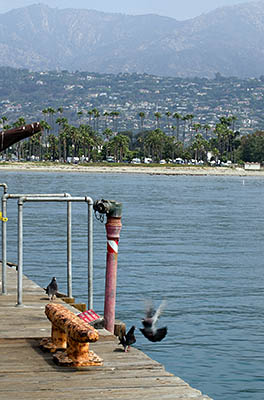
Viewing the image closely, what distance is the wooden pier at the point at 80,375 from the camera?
746cm

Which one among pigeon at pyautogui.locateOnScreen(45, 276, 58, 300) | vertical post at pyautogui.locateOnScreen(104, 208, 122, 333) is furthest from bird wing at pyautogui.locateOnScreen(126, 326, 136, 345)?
pigeon at pyautogui.locateOnScreen(45, 276, 58, 300)

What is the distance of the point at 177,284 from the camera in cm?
2388

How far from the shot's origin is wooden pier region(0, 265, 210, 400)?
294 inches

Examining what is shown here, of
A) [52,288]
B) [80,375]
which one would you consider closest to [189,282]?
[52,288]

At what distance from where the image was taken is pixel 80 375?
26.9 feet

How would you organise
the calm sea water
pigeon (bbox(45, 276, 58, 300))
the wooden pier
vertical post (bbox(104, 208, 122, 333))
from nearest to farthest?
the wooden pier < vertical post (bbox(104, 208, 122, 333)) < pigeon (bbox(45, 276, 58, 300)) < the calm sea water

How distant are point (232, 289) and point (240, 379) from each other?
9.94m

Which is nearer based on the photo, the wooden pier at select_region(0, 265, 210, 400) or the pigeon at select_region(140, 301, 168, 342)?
the wooden pier at select_region(0, 265, 210, 400)

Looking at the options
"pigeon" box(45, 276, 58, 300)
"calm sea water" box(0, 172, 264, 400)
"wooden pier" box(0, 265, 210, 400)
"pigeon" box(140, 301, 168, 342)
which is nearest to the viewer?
"wooden pier" box(0, 265, 210, 400)

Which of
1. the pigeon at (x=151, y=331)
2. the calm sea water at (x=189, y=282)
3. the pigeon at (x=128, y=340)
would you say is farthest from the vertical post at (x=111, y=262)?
the pigeon at (x=128, y=340)

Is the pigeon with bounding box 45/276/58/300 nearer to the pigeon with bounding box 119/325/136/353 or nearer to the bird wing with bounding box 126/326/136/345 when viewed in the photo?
the pigeon with bounding box 119/325/136/353

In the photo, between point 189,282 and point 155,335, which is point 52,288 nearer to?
point 155,335

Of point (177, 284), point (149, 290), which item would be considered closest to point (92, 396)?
point (149, 290)

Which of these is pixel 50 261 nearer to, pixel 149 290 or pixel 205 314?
pixel 149 290
